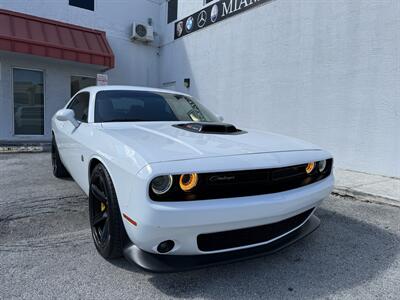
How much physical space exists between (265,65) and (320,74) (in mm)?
1620

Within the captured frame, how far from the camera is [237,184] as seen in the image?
1995 millimetres

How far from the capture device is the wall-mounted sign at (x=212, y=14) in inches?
336

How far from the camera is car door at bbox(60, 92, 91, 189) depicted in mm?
2960

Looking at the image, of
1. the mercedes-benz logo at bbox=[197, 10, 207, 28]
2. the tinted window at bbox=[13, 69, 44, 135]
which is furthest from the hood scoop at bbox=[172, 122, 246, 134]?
the tinted window at bbox=[13, 69, 44, 135]

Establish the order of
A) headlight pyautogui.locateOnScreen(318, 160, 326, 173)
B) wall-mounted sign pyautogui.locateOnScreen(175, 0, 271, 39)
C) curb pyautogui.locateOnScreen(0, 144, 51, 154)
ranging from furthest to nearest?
wall-mounted sign pyautogui.locateOnScreen(175, 0, 271, 39), curb pyautogui.locateOnScreen(0, 144, 51, 154), headlight pyautogui.locateOnScreen(318, 160, 326, 173)

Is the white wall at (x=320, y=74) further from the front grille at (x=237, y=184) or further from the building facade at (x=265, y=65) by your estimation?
the front grille at (x=237, y=184)

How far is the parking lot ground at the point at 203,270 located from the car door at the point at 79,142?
500 mm

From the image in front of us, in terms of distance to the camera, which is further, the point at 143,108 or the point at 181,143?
the point at 143,108

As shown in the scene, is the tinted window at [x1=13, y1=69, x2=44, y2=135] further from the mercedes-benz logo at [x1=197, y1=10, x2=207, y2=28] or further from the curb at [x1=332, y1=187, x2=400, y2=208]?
the curb at [x1=332, y1=187, x2=400, y2=208]

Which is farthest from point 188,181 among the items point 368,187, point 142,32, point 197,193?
point 142,32

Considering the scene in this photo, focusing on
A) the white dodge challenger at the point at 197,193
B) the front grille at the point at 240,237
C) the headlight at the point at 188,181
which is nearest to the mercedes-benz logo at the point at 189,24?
the white dodge challenger at the point at 197,193

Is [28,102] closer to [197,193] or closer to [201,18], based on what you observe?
[201,18]

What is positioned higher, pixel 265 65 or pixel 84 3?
pixel 84 3

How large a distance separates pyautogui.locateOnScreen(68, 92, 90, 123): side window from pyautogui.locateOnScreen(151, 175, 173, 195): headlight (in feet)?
5.72
